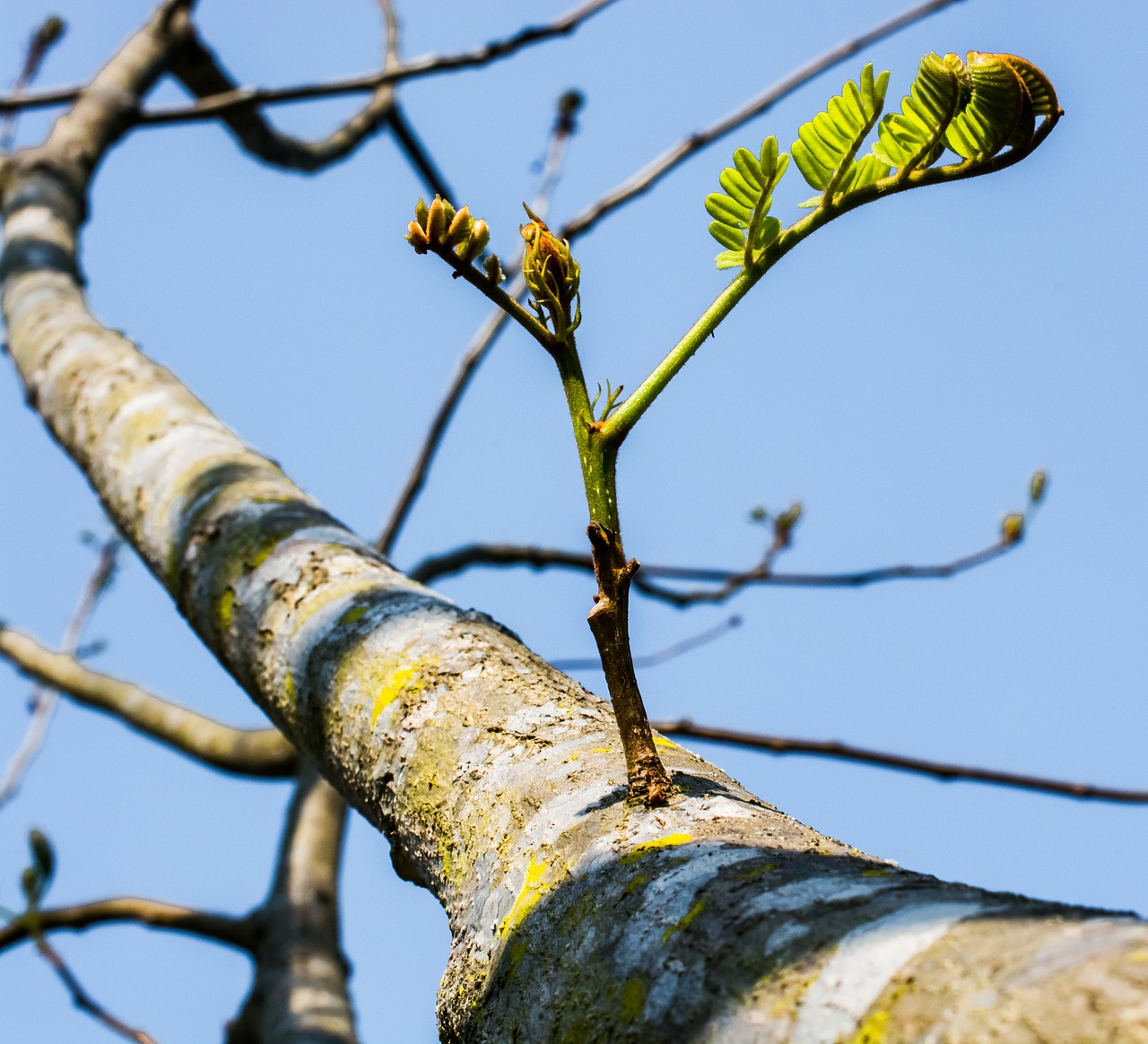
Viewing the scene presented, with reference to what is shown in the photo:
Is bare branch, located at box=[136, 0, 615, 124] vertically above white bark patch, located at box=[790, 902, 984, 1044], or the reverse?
bare branch, located at box=[136, 0, 615, 124]

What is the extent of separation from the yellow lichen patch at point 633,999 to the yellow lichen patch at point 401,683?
1.45 feet

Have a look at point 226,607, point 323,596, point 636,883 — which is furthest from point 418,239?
point 226,607

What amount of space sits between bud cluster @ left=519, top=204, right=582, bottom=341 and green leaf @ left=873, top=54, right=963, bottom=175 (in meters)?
0.24

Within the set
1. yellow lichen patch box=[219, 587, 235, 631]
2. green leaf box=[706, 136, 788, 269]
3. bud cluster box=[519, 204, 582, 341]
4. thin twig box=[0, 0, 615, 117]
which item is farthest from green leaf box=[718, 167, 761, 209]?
thin twig box=[0, 0, 615, 117]

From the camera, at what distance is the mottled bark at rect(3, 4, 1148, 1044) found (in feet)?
1.58

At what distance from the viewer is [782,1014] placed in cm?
53

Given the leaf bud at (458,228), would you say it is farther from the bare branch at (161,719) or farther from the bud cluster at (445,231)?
the bare branch at (161,719)

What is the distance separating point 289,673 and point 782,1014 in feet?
2.56

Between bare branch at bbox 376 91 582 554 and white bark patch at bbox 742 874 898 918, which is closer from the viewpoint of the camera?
white bark patch at bbox 742 874 898 918

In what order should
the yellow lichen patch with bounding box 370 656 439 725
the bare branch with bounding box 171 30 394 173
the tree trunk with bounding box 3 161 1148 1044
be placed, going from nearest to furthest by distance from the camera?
the tree trunk with bounding box 3 161 1148 1044 < the yellow lichen patch with bounding box 370 656 439 725 < the bare branch with bounding box 171 30 394 173

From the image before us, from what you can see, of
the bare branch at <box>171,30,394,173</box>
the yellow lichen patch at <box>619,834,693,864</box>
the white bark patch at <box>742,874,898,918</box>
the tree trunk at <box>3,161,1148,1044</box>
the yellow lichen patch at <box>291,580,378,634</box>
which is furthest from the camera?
the bare branch at <box>171,30,394,173</box>

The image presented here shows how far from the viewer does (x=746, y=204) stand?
75 centimetres

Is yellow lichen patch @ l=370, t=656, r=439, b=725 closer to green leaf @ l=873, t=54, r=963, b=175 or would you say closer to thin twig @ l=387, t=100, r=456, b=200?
green leaf @ l=873, t=54, r=963, b=175

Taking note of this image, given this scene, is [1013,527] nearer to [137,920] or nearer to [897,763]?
[897,763]
